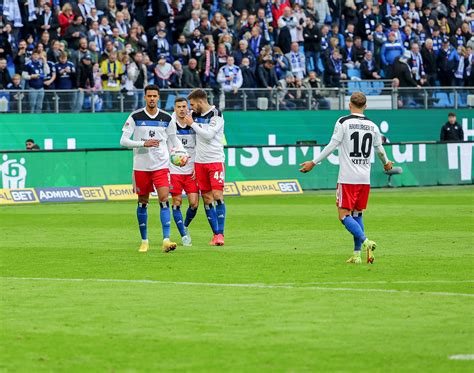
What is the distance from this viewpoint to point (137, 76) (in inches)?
1390

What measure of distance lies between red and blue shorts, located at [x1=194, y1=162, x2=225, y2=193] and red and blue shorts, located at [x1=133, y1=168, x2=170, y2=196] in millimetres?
1429

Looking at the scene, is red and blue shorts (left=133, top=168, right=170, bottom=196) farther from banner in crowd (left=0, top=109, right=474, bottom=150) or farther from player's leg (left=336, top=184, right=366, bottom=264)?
banner in crowd (left=0, top=109, right=474, bottom=150)

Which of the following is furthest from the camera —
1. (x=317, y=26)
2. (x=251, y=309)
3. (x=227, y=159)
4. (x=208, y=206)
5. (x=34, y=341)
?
(x=317, y=26)

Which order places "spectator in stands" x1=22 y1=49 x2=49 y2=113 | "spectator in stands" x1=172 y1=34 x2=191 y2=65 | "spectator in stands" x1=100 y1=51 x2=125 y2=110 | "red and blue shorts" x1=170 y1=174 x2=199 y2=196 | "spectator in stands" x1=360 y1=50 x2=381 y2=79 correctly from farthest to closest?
"spectator in stands" x1=360 y1=50 x2=381 y2=79
"spectator in stands" x1=172 y1=34 x2=191 y2=65
"spectator in stands" x1=100 y1=51 x2=125 y2=110
"spectator in stands" x1=22 y1=49 x2=49 y2=113
"red and blue shorts" x1=170 y1=174 x2=199 y2=196

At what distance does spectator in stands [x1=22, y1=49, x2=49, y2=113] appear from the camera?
33531 mm

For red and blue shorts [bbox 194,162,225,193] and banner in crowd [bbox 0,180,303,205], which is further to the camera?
banner in crowd [bbox 0,180,303,205]

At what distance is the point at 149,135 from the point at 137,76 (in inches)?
691

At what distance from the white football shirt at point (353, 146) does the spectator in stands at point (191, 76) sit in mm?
20589

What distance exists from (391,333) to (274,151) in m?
23.9

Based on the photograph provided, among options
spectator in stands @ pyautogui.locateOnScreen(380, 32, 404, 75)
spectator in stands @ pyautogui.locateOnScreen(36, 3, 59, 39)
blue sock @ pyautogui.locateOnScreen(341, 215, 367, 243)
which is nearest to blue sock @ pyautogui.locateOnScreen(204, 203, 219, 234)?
blue sock @ pyautogui.locateOnScreen(341, 215, 367, 243)

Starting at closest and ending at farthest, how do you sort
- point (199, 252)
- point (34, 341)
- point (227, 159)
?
point (34, 341) < point (199, 252) < point (227, 159)

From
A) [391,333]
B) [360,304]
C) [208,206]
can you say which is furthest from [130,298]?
[208,206]

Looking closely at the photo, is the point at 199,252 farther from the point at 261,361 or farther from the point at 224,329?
the point at 261,361

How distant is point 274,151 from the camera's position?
34062mm
